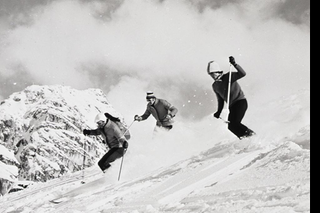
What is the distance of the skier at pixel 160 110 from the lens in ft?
19.2

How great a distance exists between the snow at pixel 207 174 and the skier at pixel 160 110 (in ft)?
1.32

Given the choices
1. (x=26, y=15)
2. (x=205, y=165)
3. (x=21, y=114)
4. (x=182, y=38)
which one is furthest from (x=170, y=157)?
(x=21, y=114)

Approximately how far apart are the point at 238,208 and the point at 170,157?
10.2ft

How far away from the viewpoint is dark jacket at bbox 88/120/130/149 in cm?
566

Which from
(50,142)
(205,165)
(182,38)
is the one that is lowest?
(205,165)

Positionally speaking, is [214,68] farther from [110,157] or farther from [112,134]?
[110,157]

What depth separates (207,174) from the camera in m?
4.34

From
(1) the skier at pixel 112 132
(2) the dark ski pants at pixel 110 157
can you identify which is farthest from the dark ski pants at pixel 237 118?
(2) the dark ski pants at pixel 110 157

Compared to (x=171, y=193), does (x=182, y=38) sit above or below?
above

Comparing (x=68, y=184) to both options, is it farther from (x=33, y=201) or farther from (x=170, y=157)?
(x=170, y=157)

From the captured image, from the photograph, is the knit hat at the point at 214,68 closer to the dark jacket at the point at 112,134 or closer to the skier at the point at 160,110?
the skier at the point at 160,110

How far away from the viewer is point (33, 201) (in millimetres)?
5422

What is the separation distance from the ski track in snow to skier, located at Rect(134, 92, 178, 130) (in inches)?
Answer: 36.3

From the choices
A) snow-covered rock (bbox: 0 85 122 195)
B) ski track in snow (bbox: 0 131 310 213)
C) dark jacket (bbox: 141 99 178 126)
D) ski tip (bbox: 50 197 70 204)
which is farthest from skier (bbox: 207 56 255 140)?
snow-covered rock (bbox: 0 85 122 195)
